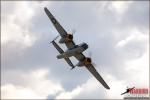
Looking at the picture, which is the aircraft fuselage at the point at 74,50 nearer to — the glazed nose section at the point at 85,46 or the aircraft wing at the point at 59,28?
the glazed nose section at the point at 85,46

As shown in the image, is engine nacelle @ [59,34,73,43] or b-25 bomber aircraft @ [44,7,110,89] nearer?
b-25 bomber aircraft @ [44,7,110,89]

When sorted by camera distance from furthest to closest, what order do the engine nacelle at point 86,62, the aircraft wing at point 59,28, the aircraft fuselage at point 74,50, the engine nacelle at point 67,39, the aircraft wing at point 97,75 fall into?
Answer: the aircraft wing at point 97,75
the engine nacelle at point 86,62
the engine nacelle at point 67,39
the aircraft wing at point 59,28
the aircraft fuselage at point 74,50

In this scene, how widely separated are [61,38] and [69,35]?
2606 millimetres

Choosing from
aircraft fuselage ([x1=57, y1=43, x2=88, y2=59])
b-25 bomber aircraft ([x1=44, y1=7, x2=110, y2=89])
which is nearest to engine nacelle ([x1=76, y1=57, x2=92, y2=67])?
b-25 bomber aircraft ([x1=44, y1=7, x2=110, y2=89])

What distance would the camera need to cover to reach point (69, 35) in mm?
126750

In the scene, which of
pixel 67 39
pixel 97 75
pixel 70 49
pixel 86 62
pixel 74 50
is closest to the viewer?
pixel 74 50

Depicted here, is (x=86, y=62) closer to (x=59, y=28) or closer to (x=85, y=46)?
(x=85, y=46)

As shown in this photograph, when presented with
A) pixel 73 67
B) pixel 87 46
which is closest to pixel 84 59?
pixel 73 67

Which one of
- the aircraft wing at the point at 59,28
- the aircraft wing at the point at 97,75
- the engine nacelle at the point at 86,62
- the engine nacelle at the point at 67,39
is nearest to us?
the aircraft wing at the point at 59,28

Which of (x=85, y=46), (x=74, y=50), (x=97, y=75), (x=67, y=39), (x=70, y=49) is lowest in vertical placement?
(x=97, y=75)

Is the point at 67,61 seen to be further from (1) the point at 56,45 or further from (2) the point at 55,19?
(2) the point at 55,19

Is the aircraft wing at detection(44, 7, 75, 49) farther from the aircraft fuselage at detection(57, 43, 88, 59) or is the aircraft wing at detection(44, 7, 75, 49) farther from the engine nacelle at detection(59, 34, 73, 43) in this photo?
the aircraft fuselage at detection(57, 43, 88, 59)

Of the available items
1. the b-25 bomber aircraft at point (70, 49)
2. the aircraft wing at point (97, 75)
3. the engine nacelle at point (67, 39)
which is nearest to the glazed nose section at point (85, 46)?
the b-25 bomber aircraft at point (70, 49)

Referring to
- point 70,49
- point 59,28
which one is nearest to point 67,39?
point 59,28
